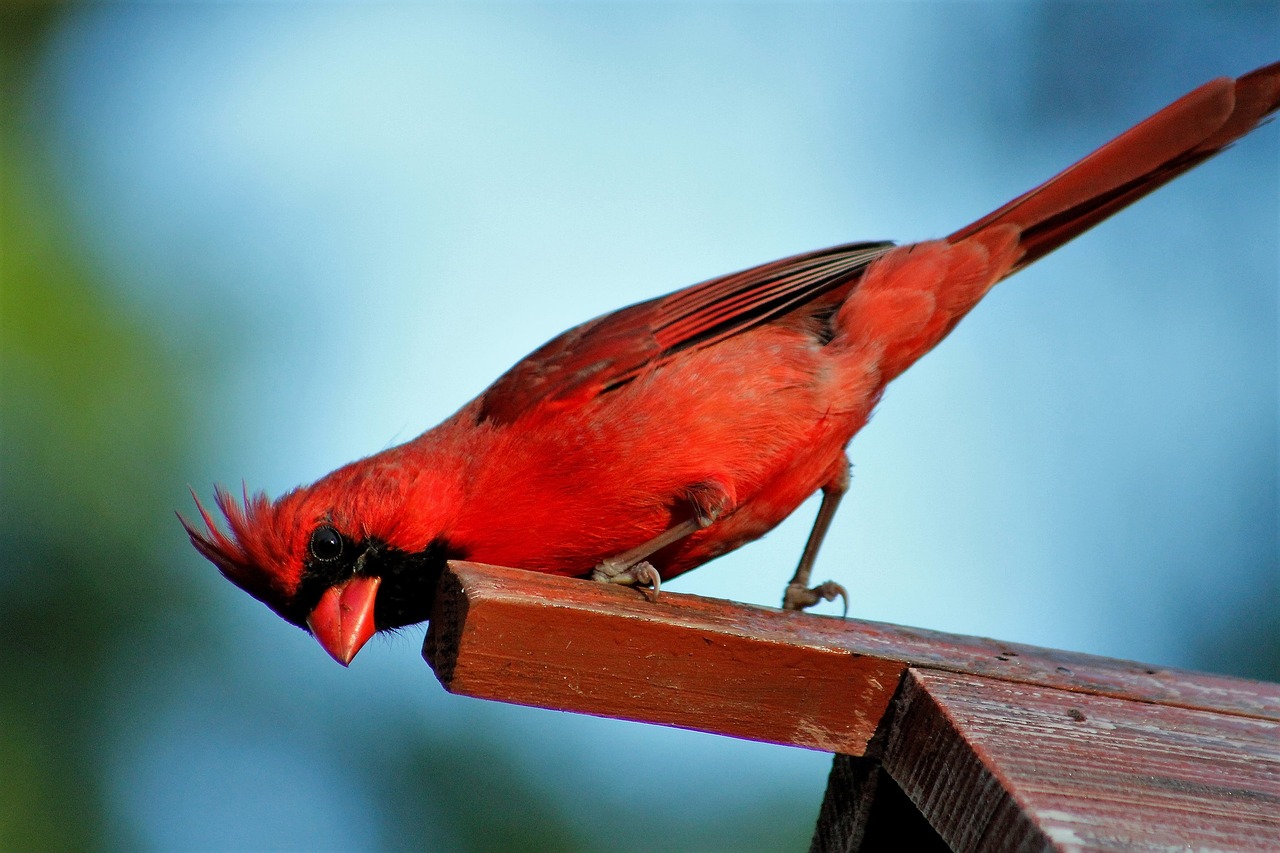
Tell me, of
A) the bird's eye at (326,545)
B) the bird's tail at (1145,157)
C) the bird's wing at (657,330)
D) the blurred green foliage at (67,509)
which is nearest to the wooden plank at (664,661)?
the bird's eye at (326,545)

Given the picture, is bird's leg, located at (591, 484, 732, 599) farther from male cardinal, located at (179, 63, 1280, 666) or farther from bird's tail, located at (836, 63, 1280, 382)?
bird's tail, located at (836, 63, 1280, 382)

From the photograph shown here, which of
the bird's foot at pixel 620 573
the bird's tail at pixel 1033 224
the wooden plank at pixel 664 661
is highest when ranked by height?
the bird's tail at pixel 1033 224

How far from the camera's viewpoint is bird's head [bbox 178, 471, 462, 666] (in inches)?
114

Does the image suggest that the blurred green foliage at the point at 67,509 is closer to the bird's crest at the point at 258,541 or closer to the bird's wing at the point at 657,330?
the bird's crest at the point at 258,541

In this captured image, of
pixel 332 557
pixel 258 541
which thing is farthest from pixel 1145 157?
pixel 258 541

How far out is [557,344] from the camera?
3471mm

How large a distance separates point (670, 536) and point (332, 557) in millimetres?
729

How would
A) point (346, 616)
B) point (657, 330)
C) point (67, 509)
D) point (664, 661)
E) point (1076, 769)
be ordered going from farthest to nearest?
point (67, 509)
point (657, 330)
point (346, 616)
point (664, 661)
point (1076, 769)

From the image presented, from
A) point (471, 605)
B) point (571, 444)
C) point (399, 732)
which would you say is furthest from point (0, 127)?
point (471, 605)

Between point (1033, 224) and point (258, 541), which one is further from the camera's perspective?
point (1033, 224)

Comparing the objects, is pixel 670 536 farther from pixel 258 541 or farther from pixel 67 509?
pixel 67 509

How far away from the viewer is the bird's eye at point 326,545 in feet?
9.55

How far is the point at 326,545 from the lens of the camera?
2.91 metres

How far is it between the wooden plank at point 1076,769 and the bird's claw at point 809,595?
1.19m
